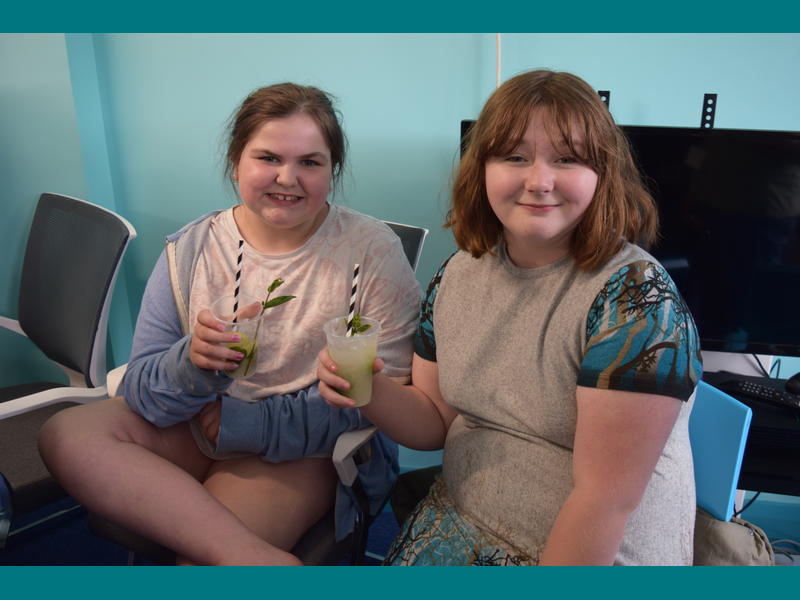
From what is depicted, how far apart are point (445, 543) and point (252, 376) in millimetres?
596

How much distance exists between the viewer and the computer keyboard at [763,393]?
1.73 metres

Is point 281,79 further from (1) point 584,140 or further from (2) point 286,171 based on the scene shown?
(1) point 584,140

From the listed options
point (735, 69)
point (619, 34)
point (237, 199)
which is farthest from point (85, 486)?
point (735, 69)

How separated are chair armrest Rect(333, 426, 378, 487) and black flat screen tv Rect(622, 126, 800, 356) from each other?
973 millimetres

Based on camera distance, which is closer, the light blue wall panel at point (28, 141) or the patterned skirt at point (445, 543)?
the patterned skirt at point (445, 543)

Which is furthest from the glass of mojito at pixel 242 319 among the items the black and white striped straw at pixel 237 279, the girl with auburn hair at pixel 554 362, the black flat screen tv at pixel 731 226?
the black flat screen tv at pixel 731 226

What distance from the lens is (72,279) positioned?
6.73ft

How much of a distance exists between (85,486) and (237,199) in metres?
1.37

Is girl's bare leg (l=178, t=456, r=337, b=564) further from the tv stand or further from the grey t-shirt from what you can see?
the tv stand

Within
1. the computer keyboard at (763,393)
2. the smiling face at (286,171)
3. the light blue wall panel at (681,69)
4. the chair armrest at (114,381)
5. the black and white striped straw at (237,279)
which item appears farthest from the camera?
the light blue wall panel at (681,69)

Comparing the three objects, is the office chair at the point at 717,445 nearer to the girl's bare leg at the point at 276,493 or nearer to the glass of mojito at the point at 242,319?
the girl's bare leg at the point at 276,493

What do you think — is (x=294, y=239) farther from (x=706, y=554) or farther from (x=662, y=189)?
(x=706, y=554)

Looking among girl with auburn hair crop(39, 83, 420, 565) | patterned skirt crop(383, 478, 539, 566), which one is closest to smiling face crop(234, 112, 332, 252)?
girl with auburn hair crop(39, 83, 420, 565)

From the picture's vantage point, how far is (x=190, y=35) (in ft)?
7.79
